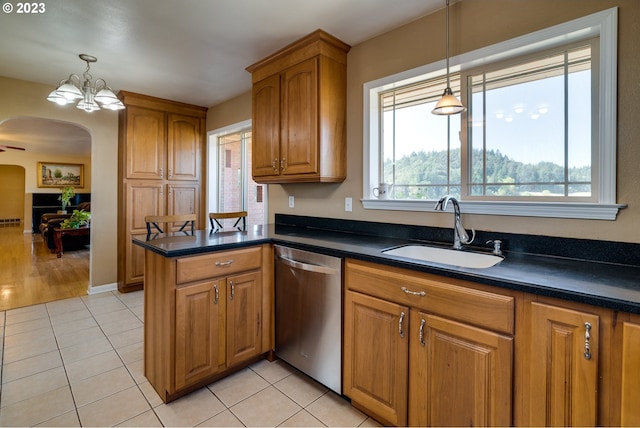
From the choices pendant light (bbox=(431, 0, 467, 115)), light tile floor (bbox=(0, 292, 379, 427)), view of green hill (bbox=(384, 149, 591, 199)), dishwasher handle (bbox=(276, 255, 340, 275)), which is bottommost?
light tile floor (bbox=(0, 292, 379, 427))

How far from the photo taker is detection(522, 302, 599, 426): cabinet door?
103 centimetres

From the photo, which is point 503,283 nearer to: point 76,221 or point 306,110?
point 306,110

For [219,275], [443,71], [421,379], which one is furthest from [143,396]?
[443,71]

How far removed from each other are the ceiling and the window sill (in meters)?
1.26

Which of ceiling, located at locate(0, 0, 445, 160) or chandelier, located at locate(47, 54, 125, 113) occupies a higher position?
ceiling, located at locate(0, 0, 445, 160)

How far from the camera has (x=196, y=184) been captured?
4.38m

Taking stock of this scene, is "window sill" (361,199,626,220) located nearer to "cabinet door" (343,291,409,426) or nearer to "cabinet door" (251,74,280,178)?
"cabinet door" (343,291,409,426)

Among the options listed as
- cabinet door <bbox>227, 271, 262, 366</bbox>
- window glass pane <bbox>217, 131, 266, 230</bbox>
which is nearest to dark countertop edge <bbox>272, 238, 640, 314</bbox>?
cabinet door <bbox>227, 271, 262, 366</bbox>

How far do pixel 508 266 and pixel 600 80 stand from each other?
1001 millimetres

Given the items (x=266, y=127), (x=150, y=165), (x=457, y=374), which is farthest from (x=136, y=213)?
(x=457, y=374)

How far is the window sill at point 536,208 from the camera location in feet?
4.82

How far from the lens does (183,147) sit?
421 cm

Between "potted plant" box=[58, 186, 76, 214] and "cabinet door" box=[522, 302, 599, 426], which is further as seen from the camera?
"potted plant" box=[58, 186, 76, 214]

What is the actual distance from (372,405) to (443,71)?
2040mm
